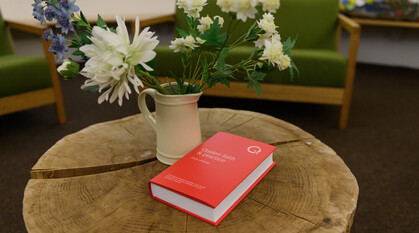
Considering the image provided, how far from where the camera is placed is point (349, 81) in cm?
182

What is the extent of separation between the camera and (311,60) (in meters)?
1.82

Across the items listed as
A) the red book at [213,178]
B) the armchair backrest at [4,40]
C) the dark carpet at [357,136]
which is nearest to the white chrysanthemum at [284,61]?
the red book at [213,178]

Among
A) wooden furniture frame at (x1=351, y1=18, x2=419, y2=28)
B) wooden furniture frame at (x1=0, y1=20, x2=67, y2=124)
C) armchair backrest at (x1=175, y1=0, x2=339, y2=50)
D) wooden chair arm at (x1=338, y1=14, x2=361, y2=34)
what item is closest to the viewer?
wooden chair arm at (x1=338, y1=14, x2=361, y2=34)

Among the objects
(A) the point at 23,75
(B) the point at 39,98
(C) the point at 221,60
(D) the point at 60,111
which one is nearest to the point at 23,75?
(A) the point at 23,75

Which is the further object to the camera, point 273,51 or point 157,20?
point 157,20

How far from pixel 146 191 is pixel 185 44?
1.02 feet

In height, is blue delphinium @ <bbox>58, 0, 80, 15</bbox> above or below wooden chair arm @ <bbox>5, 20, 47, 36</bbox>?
above

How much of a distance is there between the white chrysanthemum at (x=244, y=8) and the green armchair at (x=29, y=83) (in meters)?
1.63

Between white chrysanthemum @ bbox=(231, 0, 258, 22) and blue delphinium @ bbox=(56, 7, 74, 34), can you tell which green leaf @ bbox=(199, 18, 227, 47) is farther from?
blue delphinium @ bbox=(56, 7, 74, 34)

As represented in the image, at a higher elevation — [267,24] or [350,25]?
[267,24]

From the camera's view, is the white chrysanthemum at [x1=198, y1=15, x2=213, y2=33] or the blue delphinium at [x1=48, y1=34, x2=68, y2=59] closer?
the blue delphinium at [x1=48, y1=34, x2=68, y2=59]

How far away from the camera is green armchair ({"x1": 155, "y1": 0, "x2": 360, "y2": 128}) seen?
181 cm

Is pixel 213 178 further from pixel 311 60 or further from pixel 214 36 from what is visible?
pixel 311 60

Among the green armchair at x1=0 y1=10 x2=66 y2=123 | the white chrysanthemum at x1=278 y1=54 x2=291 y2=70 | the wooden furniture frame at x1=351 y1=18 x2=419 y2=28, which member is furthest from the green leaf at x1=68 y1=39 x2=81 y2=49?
the wooden furniture frame at x1=351 y1=18 x2=419 y2=28
